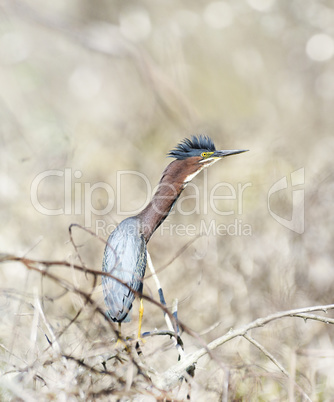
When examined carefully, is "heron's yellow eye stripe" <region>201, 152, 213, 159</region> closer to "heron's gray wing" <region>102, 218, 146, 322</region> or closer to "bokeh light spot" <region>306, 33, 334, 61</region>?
"heron's gray wing" <region>102, 218, 146, 322</region>

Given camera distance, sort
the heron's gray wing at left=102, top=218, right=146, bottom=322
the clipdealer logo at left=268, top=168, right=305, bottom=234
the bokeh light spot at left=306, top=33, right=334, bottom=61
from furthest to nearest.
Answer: the bokeh light spot at left=306, top=33, right=334, bottom=61
the clipdealer logo at left=268, top=168, right=305, bottom=234
the heron's gray wing at left=102, top=218, right=146, bottom=322

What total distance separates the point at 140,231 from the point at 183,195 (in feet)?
8.20

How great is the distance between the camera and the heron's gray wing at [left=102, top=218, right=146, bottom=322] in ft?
9.42

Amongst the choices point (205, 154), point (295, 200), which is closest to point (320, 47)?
point (295, 200)

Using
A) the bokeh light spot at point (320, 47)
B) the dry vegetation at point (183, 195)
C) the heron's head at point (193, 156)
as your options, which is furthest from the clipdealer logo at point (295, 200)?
the bokeh light spot at point (320, 47)

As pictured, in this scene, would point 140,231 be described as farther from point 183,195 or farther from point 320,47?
point 320,47

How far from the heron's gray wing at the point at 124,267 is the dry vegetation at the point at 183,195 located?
0.13 metres

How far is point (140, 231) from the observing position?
10.2ft

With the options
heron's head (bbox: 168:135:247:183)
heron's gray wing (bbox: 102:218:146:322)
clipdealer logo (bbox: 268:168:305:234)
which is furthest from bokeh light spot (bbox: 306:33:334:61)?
heron's gray wing (bbox: 102:218:146:322)

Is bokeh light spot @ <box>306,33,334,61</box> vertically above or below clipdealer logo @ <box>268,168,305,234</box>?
above

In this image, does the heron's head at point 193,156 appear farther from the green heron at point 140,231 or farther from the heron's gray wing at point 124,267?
the heron's gray wing at point 124,267

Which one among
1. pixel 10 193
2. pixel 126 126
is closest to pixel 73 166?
pixel 10 193

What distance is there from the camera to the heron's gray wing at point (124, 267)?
9.42 ft

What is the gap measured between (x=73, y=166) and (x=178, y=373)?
4.39 meters
